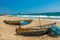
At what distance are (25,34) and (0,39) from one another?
2.95m

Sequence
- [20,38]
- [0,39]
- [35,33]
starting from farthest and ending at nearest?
[35,33], [20,38], [0,39]

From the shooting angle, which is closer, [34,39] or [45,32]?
[34,39]

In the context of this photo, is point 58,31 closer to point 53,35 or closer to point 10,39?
point 53,35

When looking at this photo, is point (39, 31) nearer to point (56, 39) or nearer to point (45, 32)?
point (45, 32)

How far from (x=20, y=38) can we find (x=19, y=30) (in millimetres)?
1588

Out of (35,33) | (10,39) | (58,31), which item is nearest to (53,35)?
(58,31)

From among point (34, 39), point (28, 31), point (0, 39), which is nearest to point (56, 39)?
point (34, 39)

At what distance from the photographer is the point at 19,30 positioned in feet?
51.1

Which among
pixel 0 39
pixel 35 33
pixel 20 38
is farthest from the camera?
pixel 35 33

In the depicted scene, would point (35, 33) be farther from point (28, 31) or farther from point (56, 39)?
point (56, 39)

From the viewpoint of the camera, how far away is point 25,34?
49.9ft

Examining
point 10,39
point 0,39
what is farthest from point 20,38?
point 0,39

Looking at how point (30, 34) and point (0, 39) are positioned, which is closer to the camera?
point (0, 39)

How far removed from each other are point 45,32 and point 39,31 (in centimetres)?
63
